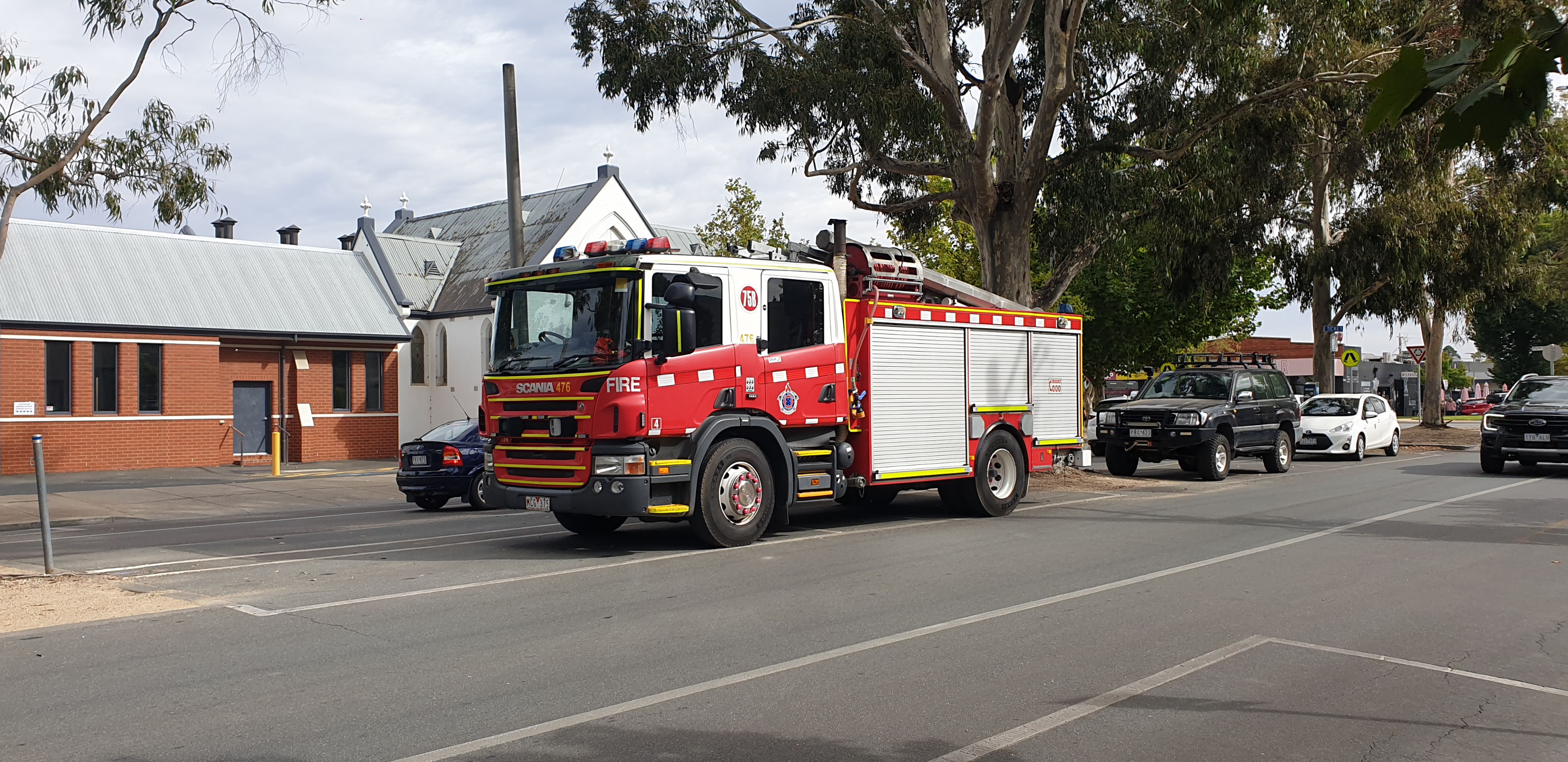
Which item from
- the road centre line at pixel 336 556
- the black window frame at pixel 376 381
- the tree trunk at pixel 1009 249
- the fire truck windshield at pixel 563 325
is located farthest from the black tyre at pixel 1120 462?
the black window frame at pixel 376 381

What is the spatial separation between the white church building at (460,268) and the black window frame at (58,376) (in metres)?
8.58

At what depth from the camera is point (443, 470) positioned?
17.0m

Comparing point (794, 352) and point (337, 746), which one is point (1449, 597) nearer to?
point (794, 352)

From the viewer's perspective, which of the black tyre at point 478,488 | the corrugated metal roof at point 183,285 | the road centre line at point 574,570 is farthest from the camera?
the corrugated metal roof at point 183,285

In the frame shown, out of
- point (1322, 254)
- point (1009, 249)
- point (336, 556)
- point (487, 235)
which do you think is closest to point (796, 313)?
point (336, 556)

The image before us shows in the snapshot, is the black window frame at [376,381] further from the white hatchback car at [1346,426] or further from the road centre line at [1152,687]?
the road centre line at [1152,687]

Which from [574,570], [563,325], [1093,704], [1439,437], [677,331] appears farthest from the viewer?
[1439,437]

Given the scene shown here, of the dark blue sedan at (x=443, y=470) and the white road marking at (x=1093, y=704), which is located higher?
the dark blue sedan at (x=443, y=470)

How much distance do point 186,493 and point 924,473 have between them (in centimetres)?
1493

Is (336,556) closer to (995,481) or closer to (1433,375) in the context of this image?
(995,481)

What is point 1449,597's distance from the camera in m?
8.62

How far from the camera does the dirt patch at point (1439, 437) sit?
108 feet

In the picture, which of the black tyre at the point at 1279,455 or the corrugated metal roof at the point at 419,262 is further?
the corrugated metal roof at the point at 419,262

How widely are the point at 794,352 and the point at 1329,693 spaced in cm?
677
